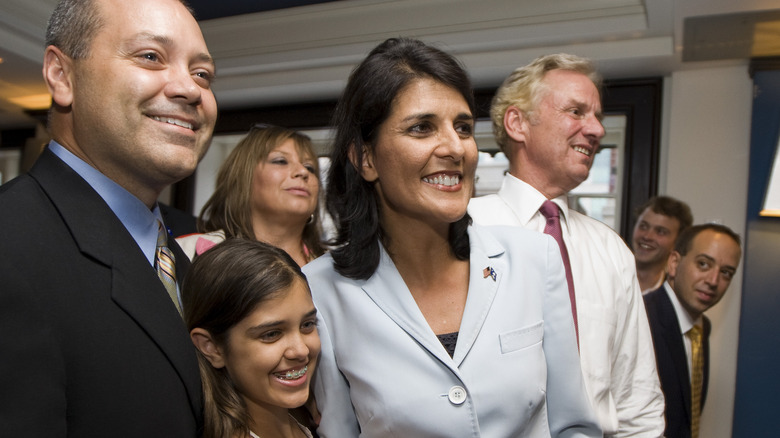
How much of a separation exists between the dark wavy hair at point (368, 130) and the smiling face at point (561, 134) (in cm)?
63

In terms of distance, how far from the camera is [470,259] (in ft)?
4.47

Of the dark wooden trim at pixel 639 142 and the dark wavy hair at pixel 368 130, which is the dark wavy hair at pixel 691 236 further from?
the dark wavy hair at pixel 368 130

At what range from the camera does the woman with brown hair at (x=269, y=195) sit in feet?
8.64

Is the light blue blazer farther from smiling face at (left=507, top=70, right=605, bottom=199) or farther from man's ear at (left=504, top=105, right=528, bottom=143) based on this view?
man's ear at (left=504, top=105, right=528, bottom=143)

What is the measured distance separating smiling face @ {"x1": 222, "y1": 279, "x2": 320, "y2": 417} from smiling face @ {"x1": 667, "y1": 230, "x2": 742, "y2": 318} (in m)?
2.28

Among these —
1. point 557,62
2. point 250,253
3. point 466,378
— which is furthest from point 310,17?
point 466,378

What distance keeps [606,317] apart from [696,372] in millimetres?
1616

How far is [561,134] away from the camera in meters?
1.96

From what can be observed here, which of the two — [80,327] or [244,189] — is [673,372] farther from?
[80,327]

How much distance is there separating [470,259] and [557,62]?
991 mm

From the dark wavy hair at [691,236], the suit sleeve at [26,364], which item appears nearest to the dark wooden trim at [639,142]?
the dark wavy hair at [691,236]

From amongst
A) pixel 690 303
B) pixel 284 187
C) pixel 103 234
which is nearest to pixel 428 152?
pixel 103 234

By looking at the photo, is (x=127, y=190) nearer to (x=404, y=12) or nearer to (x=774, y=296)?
(x=404, y=12)

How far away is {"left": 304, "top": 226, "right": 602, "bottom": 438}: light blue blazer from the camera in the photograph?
3.94ft
